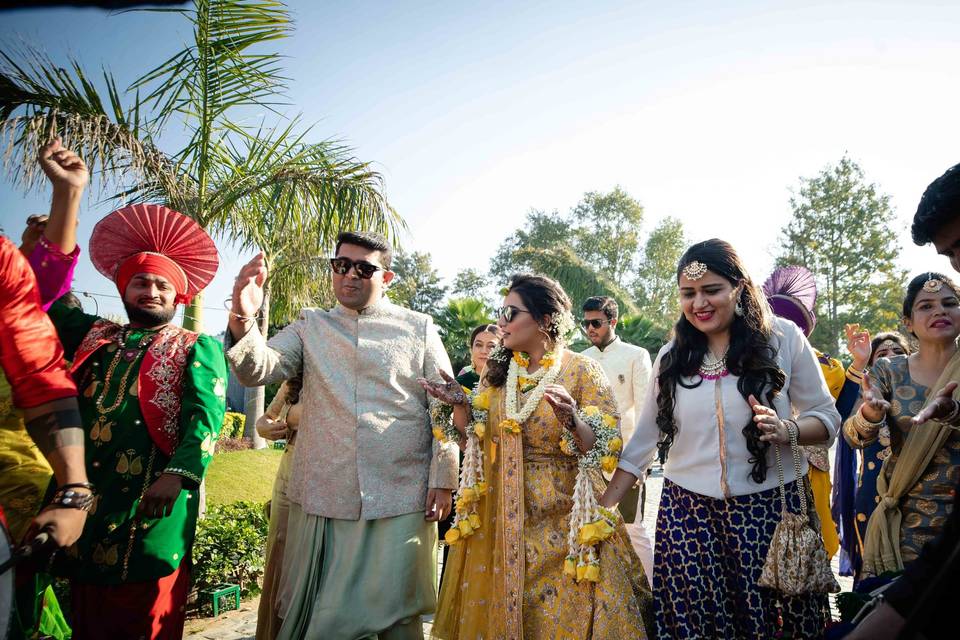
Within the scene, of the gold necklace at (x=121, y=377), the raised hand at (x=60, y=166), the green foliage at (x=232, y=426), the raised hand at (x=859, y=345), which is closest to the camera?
the raised hand at (x=60, y=166)

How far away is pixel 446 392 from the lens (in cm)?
333

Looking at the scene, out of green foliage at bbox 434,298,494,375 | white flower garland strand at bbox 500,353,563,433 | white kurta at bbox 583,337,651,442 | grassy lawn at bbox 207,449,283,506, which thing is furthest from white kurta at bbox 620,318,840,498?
green foliage at bbox 434,298,494,375

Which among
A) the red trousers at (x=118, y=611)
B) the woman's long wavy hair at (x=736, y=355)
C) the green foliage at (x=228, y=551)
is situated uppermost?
the woman's long wavy hair at (x=736, y=355)

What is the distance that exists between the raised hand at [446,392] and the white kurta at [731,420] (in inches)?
45.2

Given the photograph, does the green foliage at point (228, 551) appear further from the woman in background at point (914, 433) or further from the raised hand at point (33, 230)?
the woman in background at point (914, 433)

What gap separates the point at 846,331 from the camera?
468 centimetres

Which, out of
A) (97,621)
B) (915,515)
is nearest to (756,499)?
(915,515)

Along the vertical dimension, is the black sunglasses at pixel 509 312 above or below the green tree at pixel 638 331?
below

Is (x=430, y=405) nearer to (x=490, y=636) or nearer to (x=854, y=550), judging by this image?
(x=490, y=636)

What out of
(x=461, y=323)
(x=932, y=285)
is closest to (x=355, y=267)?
(x=932, y=285)

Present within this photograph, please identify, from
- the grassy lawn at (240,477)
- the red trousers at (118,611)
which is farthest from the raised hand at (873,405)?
the grassy lawn at (240,477)

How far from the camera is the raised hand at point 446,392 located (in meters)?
3.31

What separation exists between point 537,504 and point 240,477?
591 centimetres

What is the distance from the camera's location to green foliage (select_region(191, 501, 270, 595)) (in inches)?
195
